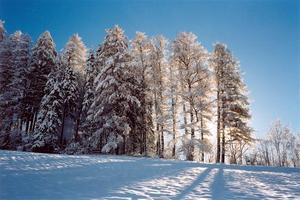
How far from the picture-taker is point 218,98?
22.1 metres

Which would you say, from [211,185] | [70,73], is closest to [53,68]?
[70,73]

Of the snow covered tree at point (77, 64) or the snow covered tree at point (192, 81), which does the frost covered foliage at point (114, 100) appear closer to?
the snow covered tree at point (192, 81)

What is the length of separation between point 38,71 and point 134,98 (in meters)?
14.1

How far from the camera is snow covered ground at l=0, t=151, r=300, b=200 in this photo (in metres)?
6.68

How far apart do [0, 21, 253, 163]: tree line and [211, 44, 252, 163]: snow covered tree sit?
3.3 inches

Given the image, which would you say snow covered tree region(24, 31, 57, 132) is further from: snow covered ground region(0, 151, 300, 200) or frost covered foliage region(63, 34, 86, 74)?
snow covered ground region(0, 151, 300, 200)

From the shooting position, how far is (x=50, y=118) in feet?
80.6

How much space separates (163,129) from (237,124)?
262 inches

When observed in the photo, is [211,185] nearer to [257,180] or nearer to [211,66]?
[257,180]

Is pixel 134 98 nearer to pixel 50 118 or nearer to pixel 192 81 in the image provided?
pixel 192 81

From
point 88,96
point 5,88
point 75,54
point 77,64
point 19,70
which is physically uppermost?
point 75,54

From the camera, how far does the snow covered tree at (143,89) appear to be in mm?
23188

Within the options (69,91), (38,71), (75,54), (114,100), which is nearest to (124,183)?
(114,100)

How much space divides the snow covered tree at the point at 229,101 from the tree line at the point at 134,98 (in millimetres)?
85
